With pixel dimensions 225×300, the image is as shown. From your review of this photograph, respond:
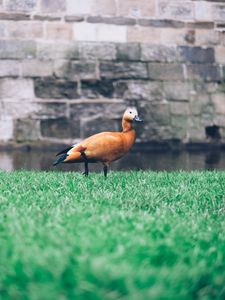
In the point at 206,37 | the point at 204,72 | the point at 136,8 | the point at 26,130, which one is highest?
the point at 136,8

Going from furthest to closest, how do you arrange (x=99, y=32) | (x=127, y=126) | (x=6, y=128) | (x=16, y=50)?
1. (x=99, y=32)
2. (x=16, y=50)
3. (x=6, y=128)
4. (x=127, y=126)

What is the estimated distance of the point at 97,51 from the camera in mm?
7496

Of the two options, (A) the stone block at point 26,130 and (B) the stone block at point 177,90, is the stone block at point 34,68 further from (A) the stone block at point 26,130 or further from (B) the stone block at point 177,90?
(B) the stone block at point 177,90

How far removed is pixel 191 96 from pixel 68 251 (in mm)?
5666

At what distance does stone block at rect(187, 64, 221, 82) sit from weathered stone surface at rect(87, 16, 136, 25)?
2.86ft

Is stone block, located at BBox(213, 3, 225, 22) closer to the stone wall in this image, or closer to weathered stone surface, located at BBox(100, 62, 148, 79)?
the stone wall

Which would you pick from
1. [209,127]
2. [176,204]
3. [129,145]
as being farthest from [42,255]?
[209,127]

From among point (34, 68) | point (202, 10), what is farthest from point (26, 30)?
point (202, 10)

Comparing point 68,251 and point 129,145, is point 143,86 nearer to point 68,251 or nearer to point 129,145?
point 129,145

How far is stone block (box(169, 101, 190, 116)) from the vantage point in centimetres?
765

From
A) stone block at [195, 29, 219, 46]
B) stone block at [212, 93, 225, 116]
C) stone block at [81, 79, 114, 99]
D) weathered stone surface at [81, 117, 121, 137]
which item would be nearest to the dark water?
weathered stone surface at [81, 117, 121, 137]

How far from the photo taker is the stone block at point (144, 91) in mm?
7534

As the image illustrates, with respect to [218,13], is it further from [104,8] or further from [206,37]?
[104,8]

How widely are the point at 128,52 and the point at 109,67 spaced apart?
11.5 inches
